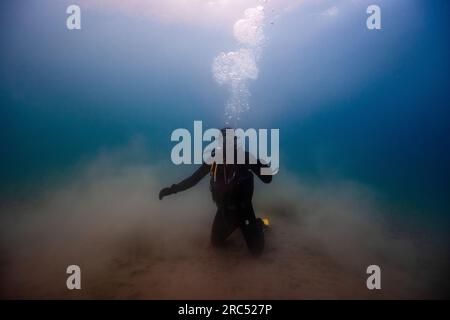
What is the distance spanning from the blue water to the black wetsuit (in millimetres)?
7763

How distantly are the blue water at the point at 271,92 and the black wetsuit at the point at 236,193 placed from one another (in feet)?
25.5

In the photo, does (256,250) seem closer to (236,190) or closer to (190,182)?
(236,190)

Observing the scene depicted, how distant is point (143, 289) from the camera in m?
4.00

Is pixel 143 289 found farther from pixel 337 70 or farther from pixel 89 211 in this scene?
pixel 337 70

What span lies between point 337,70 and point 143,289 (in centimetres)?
5967

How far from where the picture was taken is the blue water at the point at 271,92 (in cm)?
2383

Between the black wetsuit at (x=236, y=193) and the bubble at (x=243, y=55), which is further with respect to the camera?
the bubble at (x=243, y=55)

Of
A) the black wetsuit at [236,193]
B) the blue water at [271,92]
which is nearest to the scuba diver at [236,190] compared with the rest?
the black wetsuit at [236,193]

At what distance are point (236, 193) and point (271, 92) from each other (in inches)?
2464

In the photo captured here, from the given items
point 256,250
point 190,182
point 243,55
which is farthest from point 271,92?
point 256,250

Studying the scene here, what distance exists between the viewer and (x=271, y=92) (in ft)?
209

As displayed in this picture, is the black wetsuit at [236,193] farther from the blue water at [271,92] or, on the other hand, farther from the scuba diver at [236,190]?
the blue water at [271,92]
